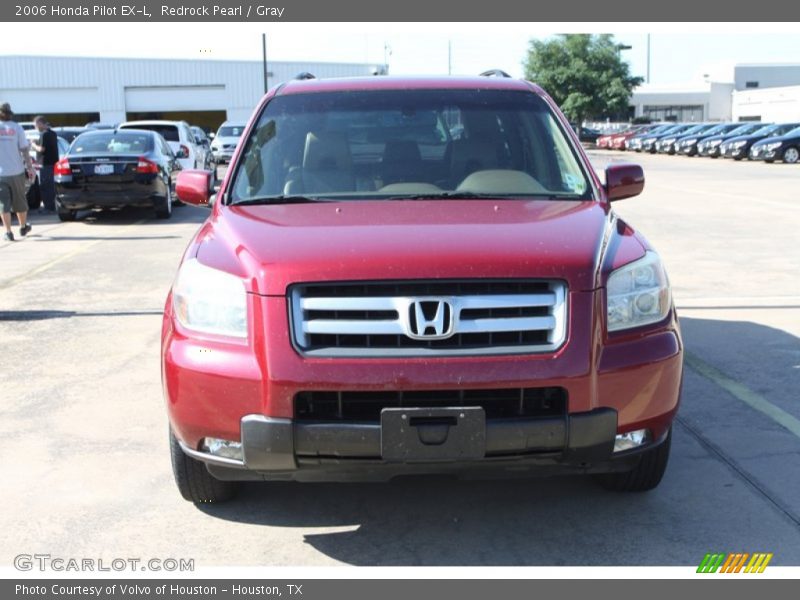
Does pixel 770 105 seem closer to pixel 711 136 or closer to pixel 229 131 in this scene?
pixel 711 136

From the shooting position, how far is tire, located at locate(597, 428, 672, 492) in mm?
4191

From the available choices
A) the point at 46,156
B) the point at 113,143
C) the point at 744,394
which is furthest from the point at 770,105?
the point at 744,394

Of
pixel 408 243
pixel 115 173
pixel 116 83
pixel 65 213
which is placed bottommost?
pixel 65 213

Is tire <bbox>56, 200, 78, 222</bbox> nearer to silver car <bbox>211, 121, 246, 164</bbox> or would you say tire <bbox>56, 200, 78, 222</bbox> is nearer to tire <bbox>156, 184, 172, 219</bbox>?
tire <bbox>156, 184, 172, 219</bbox>

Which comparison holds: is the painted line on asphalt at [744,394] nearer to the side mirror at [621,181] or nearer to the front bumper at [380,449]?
the side mirror at [621,181]

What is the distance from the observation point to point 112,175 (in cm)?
1555

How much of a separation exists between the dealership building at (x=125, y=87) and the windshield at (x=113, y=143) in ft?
157

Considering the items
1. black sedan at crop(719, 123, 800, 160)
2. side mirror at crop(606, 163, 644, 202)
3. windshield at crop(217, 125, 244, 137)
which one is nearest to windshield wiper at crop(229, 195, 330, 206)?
side mirror at crop(606, 163, 644, 202)

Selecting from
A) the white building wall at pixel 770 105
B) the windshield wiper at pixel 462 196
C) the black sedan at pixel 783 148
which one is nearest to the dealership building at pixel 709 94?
the white building wall at pixel 770 105

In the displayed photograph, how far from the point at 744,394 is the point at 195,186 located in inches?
135

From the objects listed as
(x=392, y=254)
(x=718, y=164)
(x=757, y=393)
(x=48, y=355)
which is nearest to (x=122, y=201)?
(x=48, y=355)

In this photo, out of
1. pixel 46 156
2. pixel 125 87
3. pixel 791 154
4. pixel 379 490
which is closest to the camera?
pixel 379 490

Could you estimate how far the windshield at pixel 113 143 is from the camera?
1617cm

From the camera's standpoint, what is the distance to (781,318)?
789 cm
